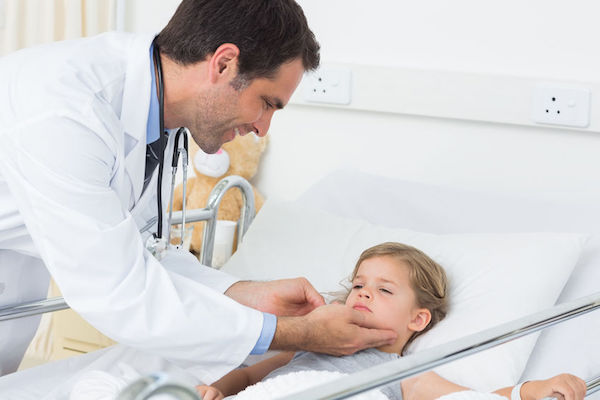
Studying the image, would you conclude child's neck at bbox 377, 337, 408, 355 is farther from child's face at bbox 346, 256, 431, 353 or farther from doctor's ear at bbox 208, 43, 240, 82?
doctor's ear at bbox 208, 43, 240, 82

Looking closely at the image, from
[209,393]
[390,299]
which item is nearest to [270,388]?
[209,393]

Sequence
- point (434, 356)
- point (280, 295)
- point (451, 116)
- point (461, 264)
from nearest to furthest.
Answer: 1. point (434, 356)
2. point (280, 295)
3. point (461, 264)
4. point (451, 116)

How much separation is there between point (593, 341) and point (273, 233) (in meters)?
0.84

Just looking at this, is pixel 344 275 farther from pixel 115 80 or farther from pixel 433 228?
pixel 115 80

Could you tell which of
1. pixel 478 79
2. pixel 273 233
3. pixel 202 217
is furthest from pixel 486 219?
pixel 202 217

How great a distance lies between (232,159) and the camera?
237 cm

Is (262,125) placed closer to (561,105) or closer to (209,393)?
(209,393)

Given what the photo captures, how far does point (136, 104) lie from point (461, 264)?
2.63 feet

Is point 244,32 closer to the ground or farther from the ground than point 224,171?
farther from the ground

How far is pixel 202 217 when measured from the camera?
2.03 metres

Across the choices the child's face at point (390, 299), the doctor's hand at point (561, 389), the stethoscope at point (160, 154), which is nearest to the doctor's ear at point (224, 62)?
the stethoscope at point (160, 154)

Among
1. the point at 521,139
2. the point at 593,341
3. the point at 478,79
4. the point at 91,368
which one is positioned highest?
the point at 478,79

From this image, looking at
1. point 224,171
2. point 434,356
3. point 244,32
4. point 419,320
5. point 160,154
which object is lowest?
point 419,320

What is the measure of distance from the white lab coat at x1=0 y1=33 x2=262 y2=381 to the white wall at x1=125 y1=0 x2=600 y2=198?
93 centimetres
